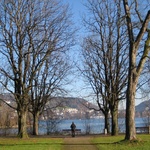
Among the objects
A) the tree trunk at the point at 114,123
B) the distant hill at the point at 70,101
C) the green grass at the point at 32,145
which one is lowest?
the green grass at the point at 32,145

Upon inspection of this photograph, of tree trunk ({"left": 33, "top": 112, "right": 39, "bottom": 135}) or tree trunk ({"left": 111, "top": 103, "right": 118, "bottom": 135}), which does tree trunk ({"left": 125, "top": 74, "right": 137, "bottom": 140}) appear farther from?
tree trunk ({"left": 33, "top": 112, "right": 39, "bottom": 135})

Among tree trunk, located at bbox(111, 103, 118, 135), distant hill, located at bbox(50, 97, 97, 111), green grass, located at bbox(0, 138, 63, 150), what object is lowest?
green grass, located at bbox(0, 138, 63, 150)

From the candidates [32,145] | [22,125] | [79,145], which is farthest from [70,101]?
[79,145]

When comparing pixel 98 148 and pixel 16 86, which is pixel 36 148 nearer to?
pixel 98 148

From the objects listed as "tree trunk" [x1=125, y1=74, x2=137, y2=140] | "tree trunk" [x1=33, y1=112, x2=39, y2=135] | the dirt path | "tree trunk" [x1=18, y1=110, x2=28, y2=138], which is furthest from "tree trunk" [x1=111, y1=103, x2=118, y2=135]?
"tree trunk" [x1=125, y1=74, x2=137, y2=140]

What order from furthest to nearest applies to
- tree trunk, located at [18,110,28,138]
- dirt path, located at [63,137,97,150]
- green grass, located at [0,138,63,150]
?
tree trunk, located at [18,110,28,138] < green grass, located at [0,138,63,150] < dirt path, located at [63,137,97,150]

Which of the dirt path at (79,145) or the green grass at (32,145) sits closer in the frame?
the dirt path at (79,145)

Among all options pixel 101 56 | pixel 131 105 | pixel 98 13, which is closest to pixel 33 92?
pixel 101 56

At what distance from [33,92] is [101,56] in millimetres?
9914

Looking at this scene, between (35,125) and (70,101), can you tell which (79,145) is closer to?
(35,125)

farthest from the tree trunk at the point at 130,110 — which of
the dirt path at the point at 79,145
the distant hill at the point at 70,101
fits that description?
the distant hill at the point at 70,101

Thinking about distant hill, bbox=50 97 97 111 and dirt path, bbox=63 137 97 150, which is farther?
distant hill, bbox=50 97 97 111

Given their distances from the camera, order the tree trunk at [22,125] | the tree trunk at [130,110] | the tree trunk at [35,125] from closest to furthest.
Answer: the tree trunk at [130,110] < the tree trunk at [22,125] < the tree trunk at [35,125]

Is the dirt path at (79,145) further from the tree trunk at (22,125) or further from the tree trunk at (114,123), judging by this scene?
the tree trunk at (114,123)
